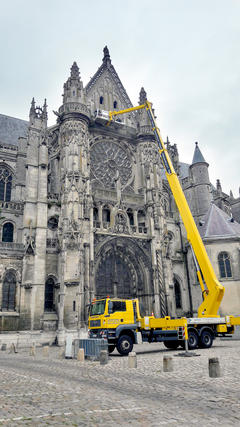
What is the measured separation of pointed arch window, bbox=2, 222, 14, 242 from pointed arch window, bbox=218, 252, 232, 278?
17955 millimetres

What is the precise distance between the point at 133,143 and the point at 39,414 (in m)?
30.2

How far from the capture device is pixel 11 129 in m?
37.1

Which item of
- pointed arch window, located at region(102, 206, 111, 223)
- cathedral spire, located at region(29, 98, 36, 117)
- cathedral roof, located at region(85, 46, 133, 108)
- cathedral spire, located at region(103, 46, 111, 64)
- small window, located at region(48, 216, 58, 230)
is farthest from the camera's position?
cathedral spire, located at region(103, 46, 111, 64)

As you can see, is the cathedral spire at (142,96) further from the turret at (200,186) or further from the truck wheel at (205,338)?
the truck wheel at (205,338)

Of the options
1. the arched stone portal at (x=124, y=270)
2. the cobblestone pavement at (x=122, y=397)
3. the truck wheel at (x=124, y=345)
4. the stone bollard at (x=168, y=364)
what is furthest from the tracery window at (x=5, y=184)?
the stone bollard at (x=168, y=364)

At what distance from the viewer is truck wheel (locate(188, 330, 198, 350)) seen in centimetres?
1570

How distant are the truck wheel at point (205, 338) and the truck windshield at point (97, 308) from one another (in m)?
4.97

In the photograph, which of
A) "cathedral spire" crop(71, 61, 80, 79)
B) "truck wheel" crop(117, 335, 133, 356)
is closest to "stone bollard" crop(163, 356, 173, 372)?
"truck wheel" crop(117, 335, 133, 356)

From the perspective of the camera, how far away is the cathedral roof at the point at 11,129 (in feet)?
116

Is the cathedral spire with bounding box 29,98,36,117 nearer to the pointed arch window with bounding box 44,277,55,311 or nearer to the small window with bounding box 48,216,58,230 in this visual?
the small window with bounding box 48,216,58,230

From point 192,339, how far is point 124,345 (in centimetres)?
333

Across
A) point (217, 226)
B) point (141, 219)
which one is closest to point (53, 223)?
point (141, 219)

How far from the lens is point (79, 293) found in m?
23.1

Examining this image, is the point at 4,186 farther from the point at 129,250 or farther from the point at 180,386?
the point at 180,386
